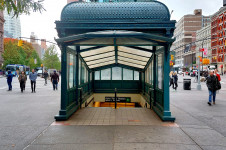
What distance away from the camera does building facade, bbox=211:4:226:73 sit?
201 feet

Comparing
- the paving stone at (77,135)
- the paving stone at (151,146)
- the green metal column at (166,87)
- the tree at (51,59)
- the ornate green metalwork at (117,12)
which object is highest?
the tree at (51,59)

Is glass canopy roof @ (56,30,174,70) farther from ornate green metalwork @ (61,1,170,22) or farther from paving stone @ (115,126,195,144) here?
paving stone @ (115,126,195,144)

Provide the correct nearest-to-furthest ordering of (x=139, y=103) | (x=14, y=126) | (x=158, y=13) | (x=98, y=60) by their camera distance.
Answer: (x=14, y=126) → (x=158, y=13) → (x=98, y=60) → (x=139, y=103)

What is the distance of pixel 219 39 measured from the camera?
64500 mm

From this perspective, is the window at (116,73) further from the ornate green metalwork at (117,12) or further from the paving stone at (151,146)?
the paving stone at (151,146)

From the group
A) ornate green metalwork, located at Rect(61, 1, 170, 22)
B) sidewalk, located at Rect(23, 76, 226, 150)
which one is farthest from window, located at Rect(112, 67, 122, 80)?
sidewalk, located at Rect(23, 76, 226, 150)

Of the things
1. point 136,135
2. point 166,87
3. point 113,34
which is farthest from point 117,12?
point 136,135

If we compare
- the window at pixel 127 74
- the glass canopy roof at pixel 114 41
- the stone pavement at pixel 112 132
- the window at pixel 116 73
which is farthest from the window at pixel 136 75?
the stone pavement at pixel 112 132

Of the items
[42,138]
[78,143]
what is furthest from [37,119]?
[78,143]

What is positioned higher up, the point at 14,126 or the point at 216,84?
the point at 216,84

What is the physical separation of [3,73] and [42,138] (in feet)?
194

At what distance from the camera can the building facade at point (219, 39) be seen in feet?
201

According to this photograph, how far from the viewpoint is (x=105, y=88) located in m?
14.9

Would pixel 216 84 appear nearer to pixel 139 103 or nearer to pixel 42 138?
pixel 139 103
